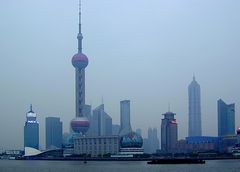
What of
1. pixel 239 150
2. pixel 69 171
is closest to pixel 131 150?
pixel 239 150

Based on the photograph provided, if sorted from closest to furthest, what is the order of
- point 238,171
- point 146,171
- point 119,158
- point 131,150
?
point 238,171 → point 146,171 → point 119,158 → point 131,150

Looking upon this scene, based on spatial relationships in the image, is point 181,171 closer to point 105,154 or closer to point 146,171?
point 146,171

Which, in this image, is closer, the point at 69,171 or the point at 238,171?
the point at 238,171

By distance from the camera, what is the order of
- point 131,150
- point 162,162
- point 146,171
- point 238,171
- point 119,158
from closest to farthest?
point 238,171 → point 146,171 → point 162,162 → point 119,158 → point 131,150

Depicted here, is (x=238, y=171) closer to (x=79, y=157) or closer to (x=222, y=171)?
(x=222, y=171)

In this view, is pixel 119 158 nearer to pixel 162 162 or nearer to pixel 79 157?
pixel 79 157

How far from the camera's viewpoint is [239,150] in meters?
197


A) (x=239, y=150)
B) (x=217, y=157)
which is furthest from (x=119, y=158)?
(x=239, y=150)

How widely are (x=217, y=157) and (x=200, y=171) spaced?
4217 inches

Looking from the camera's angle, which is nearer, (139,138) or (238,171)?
(238,171)

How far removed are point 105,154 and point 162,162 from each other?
234ft

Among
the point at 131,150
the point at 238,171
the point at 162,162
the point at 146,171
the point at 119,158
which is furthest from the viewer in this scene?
the point at 131,150

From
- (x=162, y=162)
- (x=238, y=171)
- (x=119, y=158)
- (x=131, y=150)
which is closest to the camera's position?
(x=238, y=171)

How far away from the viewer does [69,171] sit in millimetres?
86125
